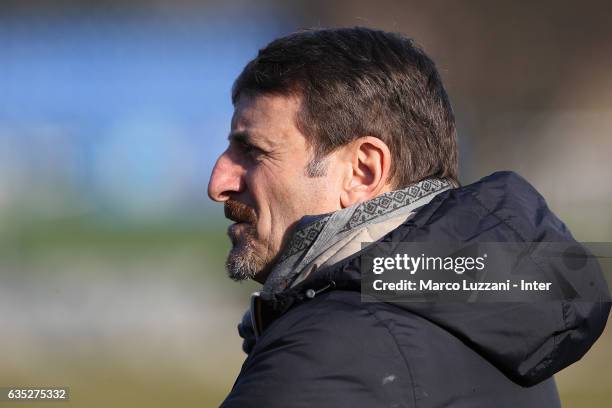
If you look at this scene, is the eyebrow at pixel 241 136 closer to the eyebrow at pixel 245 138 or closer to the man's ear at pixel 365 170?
the eyebrow at pixel 245 138

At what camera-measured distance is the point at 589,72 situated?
7.20m

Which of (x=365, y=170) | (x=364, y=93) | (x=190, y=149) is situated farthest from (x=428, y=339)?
(x=190, y=149)

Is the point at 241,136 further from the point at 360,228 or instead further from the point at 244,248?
the point at 360,228

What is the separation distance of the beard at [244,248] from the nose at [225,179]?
21 mm

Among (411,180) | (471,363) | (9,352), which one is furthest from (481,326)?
(9,352)

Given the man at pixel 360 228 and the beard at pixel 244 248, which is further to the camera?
the beard at pixel 244 248

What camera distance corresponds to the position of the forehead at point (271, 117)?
58.1 inches

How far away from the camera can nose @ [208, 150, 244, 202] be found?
1.55 m

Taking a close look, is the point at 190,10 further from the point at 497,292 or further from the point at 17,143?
the point at 497,292

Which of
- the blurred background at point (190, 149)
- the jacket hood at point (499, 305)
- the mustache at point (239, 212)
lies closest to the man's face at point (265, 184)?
the mustache at point (239, 212)

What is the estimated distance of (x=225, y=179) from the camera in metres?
1.56

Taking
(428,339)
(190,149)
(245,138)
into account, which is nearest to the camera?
(428,339)

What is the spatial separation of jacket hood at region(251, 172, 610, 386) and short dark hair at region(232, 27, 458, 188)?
20 cm

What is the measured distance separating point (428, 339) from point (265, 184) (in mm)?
477
